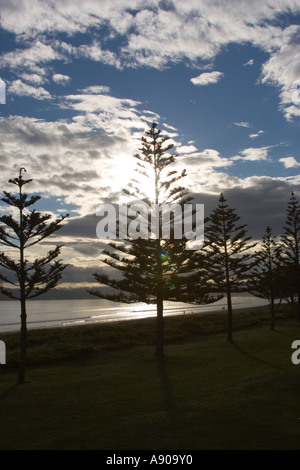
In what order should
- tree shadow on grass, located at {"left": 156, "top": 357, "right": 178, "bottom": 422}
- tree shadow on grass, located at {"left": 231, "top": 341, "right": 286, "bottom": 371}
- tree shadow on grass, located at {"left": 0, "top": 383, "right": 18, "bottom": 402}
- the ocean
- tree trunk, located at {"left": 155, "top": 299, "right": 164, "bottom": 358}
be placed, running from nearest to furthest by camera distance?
tree shadow on grass, located at {"left": 156, "top": 357, "right": 178, "bottom": 422}, tree shadow on grass, located at {"left": 0, "top": 383, "right": 18, "bottom": 402}, tree shadow on grass, located at {"left": 231, "top": 341, "right": 286, "bottom": 371}, tree trunk, located at {"left": 155, "top": 299, "right": 164, "bottom": 358}, the ocean

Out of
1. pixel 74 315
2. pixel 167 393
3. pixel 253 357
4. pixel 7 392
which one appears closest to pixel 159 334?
pixel 253 357

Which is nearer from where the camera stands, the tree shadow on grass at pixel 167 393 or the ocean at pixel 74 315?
the tree shadow on grass at pixel 167 393

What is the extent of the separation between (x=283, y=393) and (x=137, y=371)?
6345 millimetres

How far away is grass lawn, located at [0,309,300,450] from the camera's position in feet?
22.0

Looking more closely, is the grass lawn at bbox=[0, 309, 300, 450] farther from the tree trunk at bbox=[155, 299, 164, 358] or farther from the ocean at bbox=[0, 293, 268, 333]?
the ocean at bbox=[0, 293, 268, 333]

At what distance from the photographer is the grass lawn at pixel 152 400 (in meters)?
6.69

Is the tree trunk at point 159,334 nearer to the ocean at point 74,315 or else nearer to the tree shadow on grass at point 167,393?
the tree shadow on grass at point 167,393

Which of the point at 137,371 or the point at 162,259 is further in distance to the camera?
the point at 162,259

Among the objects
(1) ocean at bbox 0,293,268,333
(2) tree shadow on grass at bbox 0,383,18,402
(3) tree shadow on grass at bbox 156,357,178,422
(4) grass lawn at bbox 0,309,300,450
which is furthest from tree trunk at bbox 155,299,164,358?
(1) ocean at bbox 0,293,268,333

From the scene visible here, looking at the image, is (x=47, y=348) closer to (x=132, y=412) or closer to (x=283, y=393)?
(x=132, y=412)

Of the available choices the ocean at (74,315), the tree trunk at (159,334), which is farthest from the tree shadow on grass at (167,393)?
the ocean at (74,315)

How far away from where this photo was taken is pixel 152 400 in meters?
9.66
